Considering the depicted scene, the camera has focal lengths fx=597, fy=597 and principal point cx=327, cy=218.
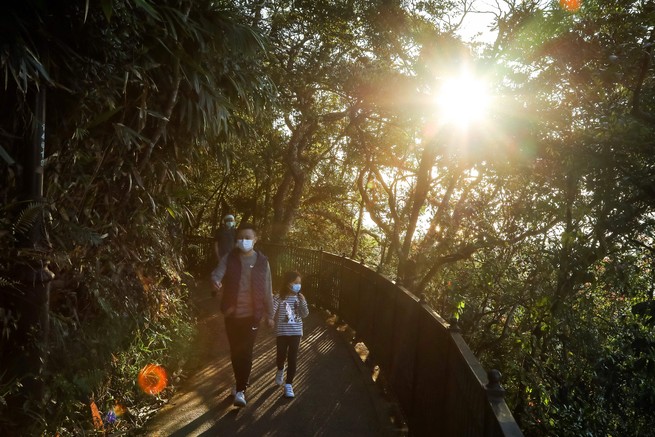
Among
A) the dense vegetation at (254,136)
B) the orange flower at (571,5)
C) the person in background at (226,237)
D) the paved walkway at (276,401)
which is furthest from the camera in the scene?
the person in background at (226,237)

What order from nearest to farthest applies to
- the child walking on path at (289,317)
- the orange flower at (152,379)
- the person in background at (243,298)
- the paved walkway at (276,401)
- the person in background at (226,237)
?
the paved walkway at (276,401), the orange flower at (152,379), the person in background at (243,298), the child walking on path at (289,317), the person in background at (226,237)

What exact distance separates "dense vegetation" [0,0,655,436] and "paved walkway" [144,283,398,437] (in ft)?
1.67

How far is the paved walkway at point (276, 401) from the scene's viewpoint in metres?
5.89

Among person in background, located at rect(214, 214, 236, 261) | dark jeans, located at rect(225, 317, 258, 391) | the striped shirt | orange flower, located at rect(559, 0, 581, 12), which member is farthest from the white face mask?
orange flower, located at rect(559, 0, 581, 12)

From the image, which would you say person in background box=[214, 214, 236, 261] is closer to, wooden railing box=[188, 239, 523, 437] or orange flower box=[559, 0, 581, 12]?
wooden railing box=[188, 239, 523, 437]

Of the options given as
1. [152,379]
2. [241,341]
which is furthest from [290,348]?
[152,379]

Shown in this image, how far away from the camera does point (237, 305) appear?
6.32 m

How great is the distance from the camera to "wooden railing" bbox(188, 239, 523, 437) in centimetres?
343

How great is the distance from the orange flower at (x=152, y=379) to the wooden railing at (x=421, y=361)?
8.58ft

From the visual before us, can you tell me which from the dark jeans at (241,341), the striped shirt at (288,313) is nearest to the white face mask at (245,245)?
the dark jeans at (241,341)

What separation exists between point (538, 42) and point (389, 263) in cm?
1162

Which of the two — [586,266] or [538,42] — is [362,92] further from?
[586,266]

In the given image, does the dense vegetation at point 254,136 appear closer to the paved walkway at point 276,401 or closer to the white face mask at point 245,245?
the paved walkway at point 276,401

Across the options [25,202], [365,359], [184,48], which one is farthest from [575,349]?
[25,202]
